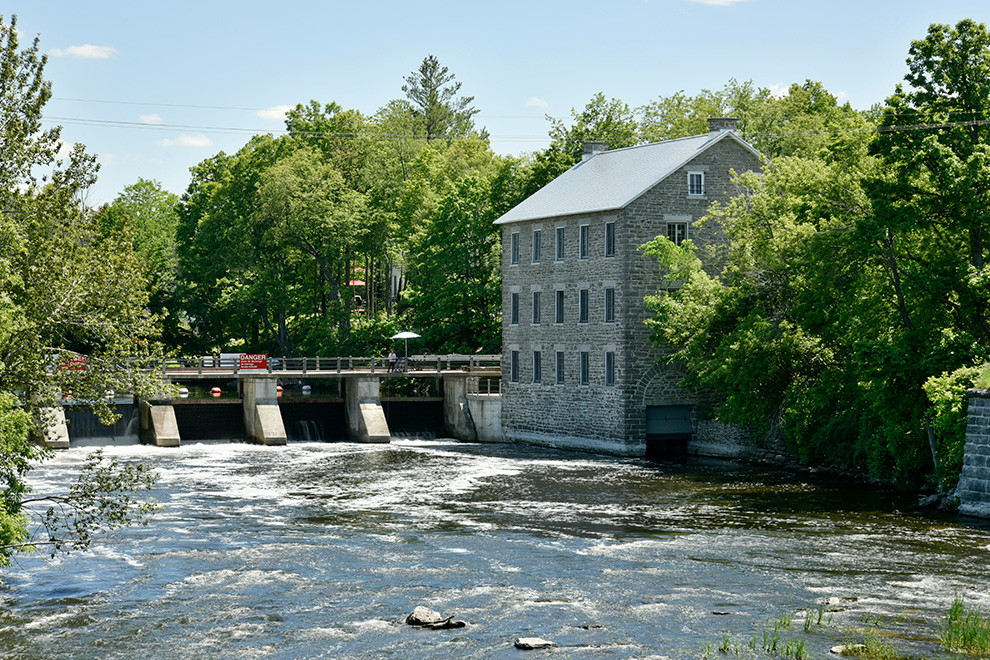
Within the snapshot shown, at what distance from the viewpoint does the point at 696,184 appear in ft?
168

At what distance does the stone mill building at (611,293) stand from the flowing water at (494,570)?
8691 millimetres

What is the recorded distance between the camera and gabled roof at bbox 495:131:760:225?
51.1 m

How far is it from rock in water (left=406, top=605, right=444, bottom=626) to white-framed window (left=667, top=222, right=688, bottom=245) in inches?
1247

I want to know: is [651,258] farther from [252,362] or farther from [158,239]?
[158,239]

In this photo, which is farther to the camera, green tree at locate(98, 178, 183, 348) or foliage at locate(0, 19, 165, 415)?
green tree at locate(98, 178, 183, 348)

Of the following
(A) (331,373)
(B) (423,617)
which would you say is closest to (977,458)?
(B) (423,617)

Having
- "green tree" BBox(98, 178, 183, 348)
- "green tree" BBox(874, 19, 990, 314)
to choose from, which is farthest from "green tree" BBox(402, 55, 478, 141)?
"green tree" BBox(874, 19, 990, 314)

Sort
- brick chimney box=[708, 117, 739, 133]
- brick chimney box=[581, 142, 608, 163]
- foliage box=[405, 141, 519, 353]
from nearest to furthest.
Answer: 1. brick chimney box=[708, 117, 739, 133]
2. brick chimney box=[581, 142, 608, 163]
3. foliage box=[405, 141, 519, 353]

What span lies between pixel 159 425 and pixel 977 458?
35.2m

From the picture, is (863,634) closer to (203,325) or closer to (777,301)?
(777,301)

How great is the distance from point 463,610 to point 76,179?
35.0ft

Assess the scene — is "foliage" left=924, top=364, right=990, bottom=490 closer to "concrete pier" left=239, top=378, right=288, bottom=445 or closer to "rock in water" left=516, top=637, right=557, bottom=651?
"rock in water" left=516, top=637, right=557, bottom=651

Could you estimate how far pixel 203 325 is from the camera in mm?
81188

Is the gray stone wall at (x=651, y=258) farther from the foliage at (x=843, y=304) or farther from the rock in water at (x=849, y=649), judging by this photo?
the rock in water at (x=849, y=649)
